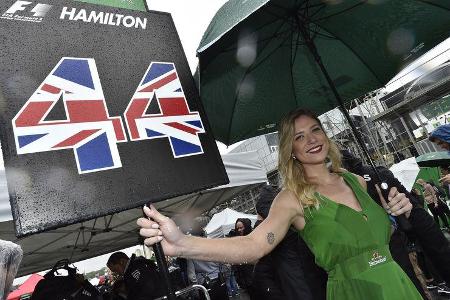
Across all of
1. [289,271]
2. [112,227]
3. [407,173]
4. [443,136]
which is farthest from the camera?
[407,173]

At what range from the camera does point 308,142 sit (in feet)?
7.47

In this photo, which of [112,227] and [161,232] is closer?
[161,232]

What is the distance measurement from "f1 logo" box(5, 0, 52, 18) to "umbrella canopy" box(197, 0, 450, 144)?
1467 mm

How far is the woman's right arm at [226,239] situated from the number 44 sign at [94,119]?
29 centimetres

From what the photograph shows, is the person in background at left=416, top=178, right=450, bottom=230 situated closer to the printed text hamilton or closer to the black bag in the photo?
the black bag

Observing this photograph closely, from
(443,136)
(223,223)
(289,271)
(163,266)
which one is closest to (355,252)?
(163,266)

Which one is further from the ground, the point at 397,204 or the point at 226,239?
the point at 226,239

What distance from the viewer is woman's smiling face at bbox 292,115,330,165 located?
7.38 ft

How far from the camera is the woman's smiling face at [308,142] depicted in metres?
2.25

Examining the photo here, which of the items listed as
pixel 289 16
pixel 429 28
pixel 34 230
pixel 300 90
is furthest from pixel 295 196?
Result: pixel 429 28

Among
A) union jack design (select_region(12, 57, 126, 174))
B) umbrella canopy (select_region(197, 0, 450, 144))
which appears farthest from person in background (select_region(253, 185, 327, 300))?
union jack design (select_region(12, 57, 126, 174))

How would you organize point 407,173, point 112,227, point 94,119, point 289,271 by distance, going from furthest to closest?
point 407,173, point 112,227, point 289,271, point 94,119

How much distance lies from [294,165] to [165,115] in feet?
3.64

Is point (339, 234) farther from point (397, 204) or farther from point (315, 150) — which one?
point (315, 150)
